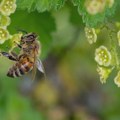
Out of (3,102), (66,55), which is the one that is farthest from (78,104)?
→ (3,102)

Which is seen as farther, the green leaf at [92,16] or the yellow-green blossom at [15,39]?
the yellow-green blossom at [15,39]

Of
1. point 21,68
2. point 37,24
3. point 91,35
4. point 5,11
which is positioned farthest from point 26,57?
point 37,24

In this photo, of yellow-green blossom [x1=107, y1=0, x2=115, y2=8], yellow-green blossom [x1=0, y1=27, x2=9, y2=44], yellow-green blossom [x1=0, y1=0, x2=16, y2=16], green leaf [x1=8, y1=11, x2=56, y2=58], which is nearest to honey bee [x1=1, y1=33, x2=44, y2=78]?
yellow-green blossom [x1=0, y1=27, x2=9, y2=44]

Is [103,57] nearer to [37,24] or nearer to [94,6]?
[94,6]

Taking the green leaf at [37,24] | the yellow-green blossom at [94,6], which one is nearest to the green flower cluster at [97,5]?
the yellow-green blossom at [94,6]

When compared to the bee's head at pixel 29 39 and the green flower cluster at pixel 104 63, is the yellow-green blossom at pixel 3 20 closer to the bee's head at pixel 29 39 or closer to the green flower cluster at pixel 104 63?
the bee's head at pixel 29 39
